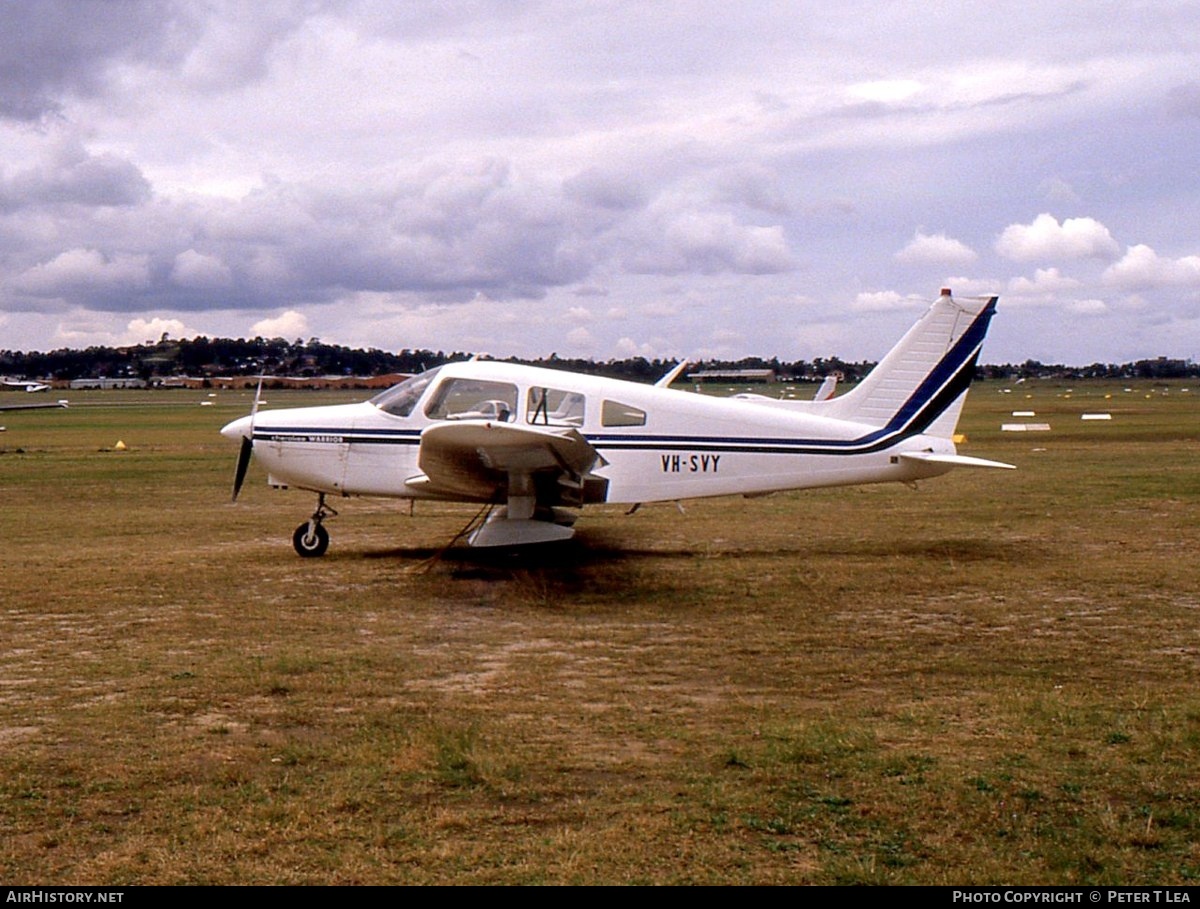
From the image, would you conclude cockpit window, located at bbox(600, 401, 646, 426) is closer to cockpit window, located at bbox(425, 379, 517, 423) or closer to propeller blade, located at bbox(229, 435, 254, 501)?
cockpit window, located at bbox(425, 379, 517, 423)

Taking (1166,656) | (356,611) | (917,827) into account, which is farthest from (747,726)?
(356,611)

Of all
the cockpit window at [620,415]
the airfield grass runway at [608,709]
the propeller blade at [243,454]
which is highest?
the cockpit window at [620,415]

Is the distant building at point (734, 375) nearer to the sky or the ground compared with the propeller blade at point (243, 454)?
nearer to the sky

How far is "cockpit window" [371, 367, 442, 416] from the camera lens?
12.2 m

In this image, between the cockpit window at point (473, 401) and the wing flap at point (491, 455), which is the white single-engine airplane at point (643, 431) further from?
the wing flap at point (491, 455)

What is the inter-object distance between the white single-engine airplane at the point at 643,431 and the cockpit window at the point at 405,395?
0.01 metres

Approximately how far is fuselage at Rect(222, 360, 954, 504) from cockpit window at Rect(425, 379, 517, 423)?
0.05ft

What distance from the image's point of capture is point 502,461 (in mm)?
10617

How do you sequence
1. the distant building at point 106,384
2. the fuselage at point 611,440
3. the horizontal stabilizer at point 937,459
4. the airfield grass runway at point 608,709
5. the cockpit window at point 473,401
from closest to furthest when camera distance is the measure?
the airfield grass runway at point 608,709 < the cockpit window at point 473,401 < the fuselage at point 611,440 < the horizontal stabilizer at point 937,459 < the distant building at point 106,384

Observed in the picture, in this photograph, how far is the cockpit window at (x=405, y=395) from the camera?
1222cm

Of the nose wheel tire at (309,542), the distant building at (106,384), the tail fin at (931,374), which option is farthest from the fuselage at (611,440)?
the distant building at (106,384)

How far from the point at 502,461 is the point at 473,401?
4.80 feet

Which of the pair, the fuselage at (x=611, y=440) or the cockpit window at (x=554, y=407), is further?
the fuselage at (x=611, y=440)

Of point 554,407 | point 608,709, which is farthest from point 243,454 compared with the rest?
point 608,709
